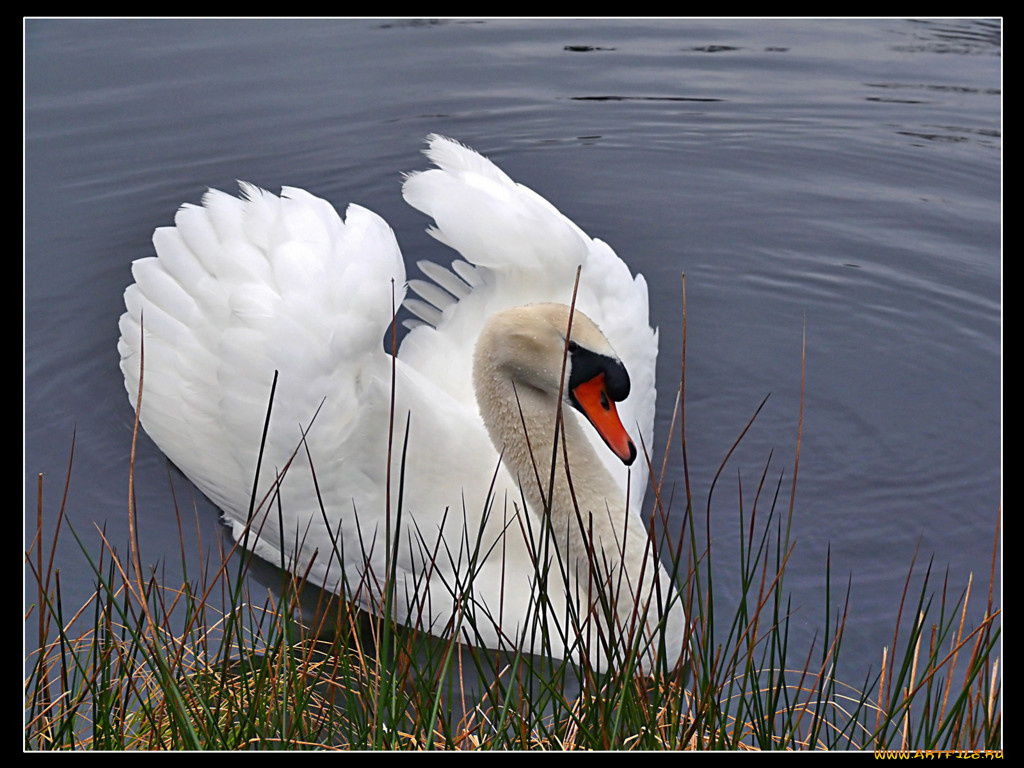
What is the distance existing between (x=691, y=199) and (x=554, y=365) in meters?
4.24

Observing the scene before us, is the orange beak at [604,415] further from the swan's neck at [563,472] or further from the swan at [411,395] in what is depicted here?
the swan's neck at [563,472]

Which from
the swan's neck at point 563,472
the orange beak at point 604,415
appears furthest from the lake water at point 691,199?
the orange beak at point 604,415

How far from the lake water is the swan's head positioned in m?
1.16

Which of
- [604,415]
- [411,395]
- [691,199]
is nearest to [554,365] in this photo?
[604,415]

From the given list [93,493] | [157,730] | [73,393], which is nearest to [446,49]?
[73,393]

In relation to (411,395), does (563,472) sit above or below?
below

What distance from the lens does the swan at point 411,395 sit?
162 inches

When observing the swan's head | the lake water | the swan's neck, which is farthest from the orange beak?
the lake water

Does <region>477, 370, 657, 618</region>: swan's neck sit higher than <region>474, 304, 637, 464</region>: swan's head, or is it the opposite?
<region>474, 304, 637, 464</region>: swan's head

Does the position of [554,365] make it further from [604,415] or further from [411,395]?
[411,395]

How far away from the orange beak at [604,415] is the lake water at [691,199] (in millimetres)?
1078

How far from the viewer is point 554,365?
402 centimetres

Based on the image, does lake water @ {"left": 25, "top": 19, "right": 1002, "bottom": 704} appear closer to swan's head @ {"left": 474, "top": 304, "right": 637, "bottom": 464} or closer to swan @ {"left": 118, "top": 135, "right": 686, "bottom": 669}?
swan @ {"left": 118, "top": 135, "right": 686, "bottom": 669}

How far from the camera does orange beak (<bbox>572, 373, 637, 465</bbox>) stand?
3.91 meters
